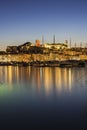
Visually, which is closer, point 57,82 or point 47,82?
point 57,82

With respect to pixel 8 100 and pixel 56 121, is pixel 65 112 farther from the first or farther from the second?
pixel 8 100

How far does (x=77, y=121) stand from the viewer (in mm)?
14516

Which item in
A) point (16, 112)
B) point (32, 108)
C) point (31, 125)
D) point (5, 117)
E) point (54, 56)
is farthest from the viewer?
point (54, 56)

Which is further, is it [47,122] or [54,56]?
[54,56]

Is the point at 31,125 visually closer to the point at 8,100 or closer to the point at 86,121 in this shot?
the point at 86,121

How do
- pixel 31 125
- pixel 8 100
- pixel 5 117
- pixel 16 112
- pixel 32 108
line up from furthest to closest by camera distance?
pixel 8 100 < pixel 32 108 < pixel 16 112 < pixel 5 117 < pixel 31 125

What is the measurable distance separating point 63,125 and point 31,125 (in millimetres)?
1645

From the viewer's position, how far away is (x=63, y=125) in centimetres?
1387

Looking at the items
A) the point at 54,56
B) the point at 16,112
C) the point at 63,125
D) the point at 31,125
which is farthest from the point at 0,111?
the point at 54,56

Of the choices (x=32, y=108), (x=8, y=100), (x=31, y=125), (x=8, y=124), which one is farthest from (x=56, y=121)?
(x=8, y=100)

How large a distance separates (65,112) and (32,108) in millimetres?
2570

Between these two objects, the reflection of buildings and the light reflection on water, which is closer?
the reflection of buildings

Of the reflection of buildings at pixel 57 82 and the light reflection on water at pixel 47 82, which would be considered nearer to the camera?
the reflection of buildings at pixel 57 82

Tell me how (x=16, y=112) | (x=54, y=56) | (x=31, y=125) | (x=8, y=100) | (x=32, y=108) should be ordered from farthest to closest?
1. (x=54, y=56)
2. (x=8, y=100)
3. (x=32, y=108)
4. (x=16, y=112)
5. (x=31, y=125)
